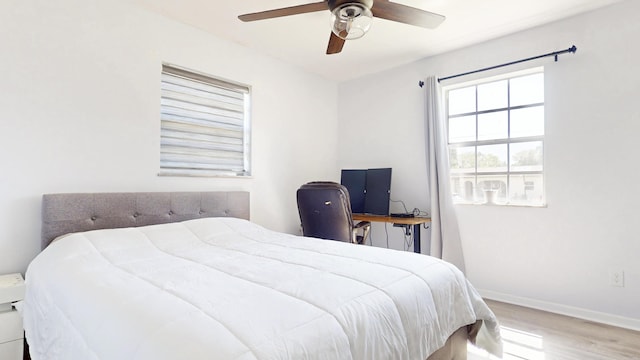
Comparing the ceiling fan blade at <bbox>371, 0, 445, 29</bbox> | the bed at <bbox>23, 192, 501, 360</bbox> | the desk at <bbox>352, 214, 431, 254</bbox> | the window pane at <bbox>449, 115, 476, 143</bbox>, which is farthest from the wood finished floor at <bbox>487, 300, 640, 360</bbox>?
the ceiling fan blade at <bbox>371, 0, 445, 29</bbox>

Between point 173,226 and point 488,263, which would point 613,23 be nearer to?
point 488,263

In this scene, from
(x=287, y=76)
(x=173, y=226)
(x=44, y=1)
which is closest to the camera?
(x=44, y=1)

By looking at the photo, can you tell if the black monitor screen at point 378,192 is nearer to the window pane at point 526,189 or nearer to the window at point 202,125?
the window pane at point 526,189

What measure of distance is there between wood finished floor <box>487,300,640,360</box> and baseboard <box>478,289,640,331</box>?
75mm

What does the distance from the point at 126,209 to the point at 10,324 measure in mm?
888

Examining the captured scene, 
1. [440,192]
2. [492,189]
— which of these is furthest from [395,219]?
[492,189]

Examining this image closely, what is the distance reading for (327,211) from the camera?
9.14 ft

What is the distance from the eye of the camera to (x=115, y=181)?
7.97 ft

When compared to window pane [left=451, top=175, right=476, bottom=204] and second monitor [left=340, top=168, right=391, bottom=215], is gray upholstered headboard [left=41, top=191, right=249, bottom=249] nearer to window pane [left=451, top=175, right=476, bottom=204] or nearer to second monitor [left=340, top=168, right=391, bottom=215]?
second monitor [left=340, top=168, right=391, bottom=215]

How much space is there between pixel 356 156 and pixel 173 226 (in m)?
2.55

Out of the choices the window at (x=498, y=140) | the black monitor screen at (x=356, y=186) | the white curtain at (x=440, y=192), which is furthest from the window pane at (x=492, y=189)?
the black monitor screen at (x=356, y=186)

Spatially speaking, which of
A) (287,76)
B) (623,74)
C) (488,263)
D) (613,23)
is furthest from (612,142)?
(287,76)

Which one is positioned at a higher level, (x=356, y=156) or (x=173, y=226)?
(x=356, y=156)

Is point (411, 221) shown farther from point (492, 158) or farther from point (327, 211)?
point (492, 158)
